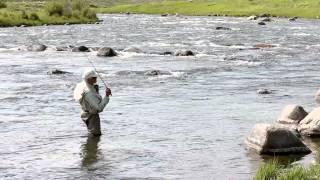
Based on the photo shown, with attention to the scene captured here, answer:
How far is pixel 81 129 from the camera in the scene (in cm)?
2133

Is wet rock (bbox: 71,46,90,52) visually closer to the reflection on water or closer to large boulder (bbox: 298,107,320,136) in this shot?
the reflection on water

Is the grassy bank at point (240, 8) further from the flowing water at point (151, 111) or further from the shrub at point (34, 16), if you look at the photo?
the flowing water at point (151, 111)

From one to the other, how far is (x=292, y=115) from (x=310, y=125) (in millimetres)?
1366

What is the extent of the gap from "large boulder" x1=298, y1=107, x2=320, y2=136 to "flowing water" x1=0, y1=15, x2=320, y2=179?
1074 mm

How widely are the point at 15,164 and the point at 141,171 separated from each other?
3.29m

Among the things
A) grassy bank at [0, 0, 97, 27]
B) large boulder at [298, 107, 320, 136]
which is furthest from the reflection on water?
grassy bank at [0, 0, 97, 27]

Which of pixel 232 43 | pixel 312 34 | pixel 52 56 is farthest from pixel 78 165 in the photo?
pixel 312 34

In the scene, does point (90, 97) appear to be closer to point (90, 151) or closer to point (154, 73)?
point (90, 151)

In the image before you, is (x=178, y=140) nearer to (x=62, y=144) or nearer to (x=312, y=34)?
(x=62, y=144)

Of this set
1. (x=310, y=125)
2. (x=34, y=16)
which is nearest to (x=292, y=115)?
(x=310, y=125)

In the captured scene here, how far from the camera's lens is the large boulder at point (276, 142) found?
1772cm

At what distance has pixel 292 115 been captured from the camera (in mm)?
21375

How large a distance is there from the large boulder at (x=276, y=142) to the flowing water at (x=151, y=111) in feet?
1.39

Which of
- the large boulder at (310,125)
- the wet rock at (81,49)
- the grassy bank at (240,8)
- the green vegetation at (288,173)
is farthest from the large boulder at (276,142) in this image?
the grassy bank at (240,8)
